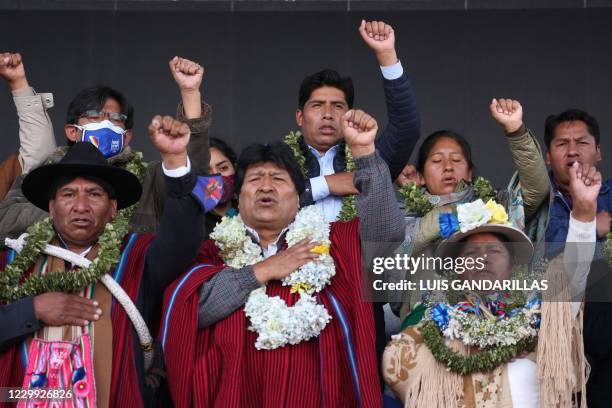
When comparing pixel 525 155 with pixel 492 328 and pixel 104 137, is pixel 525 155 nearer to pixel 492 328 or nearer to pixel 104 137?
pixel 492 328

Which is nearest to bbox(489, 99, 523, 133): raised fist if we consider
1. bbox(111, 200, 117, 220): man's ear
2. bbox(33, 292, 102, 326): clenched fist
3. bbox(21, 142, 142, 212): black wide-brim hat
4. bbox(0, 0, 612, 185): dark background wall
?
bbox(21, 142, 142, 212): black wide-brim hat

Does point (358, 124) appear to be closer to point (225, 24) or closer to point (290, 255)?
point (290, 255)

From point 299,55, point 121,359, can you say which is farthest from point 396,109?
point 299,55

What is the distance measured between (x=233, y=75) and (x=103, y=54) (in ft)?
3.10

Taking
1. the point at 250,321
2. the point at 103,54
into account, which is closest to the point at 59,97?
Result: the point at 103,54

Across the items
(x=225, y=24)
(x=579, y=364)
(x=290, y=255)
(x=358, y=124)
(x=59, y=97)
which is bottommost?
(x=579, y=364)

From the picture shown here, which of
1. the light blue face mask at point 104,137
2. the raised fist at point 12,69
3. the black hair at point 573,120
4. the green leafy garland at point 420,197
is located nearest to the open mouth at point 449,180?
the green leafy garland at point 420,197

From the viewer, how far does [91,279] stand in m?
4.61

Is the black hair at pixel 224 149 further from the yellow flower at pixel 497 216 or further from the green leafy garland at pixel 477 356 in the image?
the green leafy garland at pixel 477 356

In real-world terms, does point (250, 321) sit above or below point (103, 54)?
below

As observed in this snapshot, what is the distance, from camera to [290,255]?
4.65 metres

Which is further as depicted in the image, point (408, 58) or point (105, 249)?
point (408, 58)

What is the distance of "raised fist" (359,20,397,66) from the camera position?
5402 mm

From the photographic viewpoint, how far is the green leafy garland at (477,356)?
14.6ft
